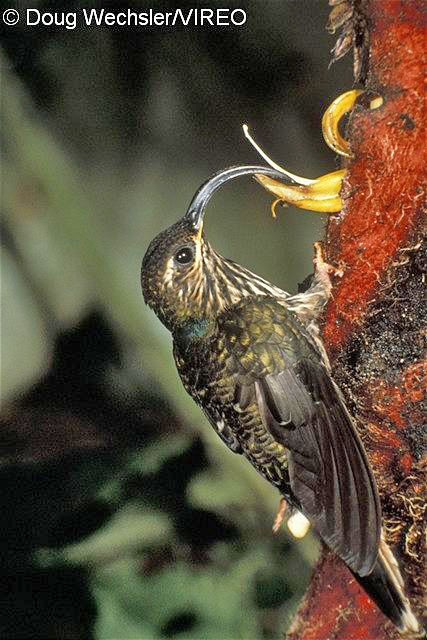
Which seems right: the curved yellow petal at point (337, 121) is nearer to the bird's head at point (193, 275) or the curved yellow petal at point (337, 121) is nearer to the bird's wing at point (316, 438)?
the bird's head at point (193, 275)

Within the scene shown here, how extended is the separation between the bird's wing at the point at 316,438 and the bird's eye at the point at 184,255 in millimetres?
227

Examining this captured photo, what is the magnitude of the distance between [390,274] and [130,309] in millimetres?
745

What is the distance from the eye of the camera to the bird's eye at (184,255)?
1.51m

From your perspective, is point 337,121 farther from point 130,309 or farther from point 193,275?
point 130,309

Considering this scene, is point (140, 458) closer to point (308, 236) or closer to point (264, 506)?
point (264, 506)

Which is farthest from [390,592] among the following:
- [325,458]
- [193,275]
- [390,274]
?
[193,275]

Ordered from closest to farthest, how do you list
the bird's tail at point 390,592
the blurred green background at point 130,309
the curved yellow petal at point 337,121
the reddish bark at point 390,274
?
the reddish bark at point 390,274 → the curved yellow petal at point 337,121 → the bird's tail at point 390,592 → the blurred green background at point 130,309

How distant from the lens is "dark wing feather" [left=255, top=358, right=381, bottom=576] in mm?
1383

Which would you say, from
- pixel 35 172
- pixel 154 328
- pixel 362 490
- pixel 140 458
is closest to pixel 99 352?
pixel 154 328

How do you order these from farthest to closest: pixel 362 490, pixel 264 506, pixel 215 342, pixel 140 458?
pixel 264 506, pixel 140 458, pixel 215 342, pixel 362 490

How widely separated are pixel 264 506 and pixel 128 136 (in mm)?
1111

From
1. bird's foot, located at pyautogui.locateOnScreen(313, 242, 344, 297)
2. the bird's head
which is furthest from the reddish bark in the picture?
A: the bird's head

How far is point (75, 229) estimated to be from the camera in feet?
5.70

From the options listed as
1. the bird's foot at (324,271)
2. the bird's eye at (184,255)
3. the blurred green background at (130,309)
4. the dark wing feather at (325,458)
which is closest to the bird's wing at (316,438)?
the dark wing feather at (325,458)
